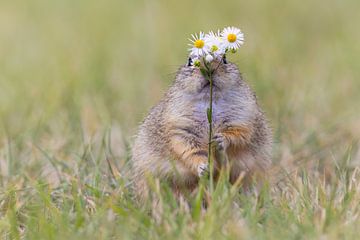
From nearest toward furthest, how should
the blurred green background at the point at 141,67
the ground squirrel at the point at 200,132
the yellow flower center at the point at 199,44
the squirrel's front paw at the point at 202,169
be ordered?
1. the yellow flower center at the point at 199,44
2. the squirrel's front paw at the point at 202,169
3. the ground squirrel at the point at 200,132
4. the blurred green background at the point at 141,67

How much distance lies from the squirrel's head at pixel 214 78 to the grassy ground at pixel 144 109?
67 centimetres

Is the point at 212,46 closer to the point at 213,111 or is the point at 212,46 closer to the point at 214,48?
the point at 214,48

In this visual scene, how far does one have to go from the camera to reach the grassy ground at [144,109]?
15.7 feet

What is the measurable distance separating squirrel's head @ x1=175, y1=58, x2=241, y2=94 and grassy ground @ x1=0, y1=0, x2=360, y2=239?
2.18ft

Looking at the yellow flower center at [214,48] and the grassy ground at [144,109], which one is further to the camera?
the yellow flower center at [214,48]

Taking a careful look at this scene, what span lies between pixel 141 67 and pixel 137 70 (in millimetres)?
82

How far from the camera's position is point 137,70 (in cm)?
983

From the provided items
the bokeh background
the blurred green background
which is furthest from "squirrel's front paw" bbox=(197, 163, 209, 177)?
the blurred green background

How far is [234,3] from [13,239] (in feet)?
26.2

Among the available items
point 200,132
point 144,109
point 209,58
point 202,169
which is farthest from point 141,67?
point 209,58

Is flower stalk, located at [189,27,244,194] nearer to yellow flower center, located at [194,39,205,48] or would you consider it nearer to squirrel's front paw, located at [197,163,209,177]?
yellow flower center, located at [194,39,205,48]

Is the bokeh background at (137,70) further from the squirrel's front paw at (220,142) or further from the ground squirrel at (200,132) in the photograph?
the squirrel's front paw at (220,142)

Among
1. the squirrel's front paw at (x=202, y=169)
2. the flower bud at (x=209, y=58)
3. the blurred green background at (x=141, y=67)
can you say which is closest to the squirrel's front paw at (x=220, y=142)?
the squirrel's front paw at (x=202, y=169)

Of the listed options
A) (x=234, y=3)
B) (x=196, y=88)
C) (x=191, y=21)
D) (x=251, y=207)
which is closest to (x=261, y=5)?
(x=234, y=3)
